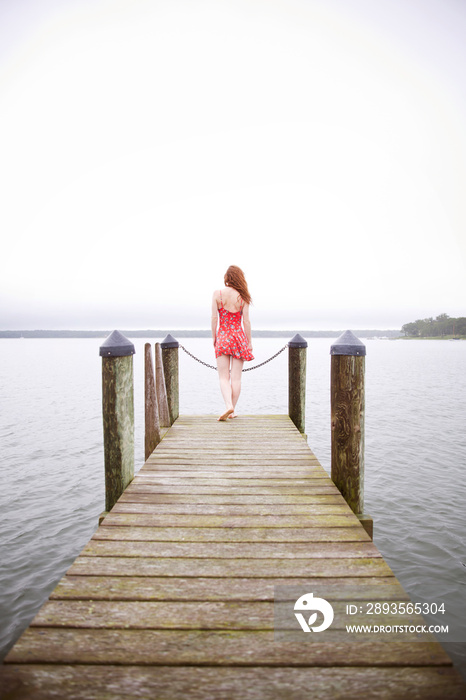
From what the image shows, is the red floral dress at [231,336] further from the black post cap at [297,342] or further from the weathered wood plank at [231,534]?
the weathered wood plank at [231,534]

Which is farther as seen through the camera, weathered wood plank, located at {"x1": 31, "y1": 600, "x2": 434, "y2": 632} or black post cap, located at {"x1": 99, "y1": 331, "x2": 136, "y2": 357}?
→ black post cap, located at {"x1": 99, "y1": 331, "x2": 136, "y2": 357}

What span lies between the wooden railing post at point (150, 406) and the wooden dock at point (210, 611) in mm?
1453

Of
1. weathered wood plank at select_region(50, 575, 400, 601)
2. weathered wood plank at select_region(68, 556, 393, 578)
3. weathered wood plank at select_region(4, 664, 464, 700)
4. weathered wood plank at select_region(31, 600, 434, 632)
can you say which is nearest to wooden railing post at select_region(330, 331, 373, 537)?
weathered wood plank at select_region(68, 556, 393, 578)

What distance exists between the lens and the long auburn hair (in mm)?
6090

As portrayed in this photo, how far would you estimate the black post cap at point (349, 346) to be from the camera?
3.34 m

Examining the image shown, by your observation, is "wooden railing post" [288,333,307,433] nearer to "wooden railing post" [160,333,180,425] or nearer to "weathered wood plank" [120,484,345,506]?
"wooden railing post" [160,333,180,425]

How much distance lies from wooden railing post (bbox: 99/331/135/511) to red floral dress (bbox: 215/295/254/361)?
2661mm

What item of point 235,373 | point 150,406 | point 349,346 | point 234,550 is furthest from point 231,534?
point 235,373

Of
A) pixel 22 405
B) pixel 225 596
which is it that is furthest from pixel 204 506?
pixel 22 405

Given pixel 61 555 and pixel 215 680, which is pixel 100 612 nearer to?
pixel 215 680

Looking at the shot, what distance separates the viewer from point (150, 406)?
4969 mm

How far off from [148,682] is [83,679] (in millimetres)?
255

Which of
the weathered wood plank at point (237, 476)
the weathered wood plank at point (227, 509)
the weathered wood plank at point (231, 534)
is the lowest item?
the weathered wood plank at point (237, 476)

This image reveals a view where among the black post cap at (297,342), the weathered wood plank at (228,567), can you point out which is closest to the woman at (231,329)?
the black post cap at (297,342)
